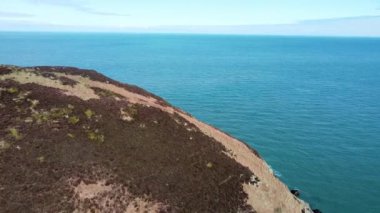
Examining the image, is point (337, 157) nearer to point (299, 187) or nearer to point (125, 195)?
point (299, 187)

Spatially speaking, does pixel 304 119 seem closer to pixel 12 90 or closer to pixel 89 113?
pixel 89 113

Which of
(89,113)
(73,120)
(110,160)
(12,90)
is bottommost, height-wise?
(110,160)

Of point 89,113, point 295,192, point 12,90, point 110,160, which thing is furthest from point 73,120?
point 295,192

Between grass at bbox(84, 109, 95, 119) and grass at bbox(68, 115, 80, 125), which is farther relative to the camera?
grass at bbox(84, 109, 95, 119)

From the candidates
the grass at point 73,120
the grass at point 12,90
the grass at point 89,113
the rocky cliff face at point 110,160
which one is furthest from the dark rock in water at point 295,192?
the grass at point 12,90

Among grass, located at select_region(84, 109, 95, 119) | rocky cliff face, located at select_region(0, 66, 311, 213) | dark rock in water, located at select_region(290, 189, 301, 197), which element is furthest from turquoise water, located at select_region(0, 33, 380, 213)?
grass, located at select_region(84, 109, 95, 119)

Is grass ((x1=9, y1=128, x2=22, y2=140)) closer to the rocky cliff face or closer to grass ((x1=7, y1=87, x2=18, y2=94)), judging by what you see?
the rocky cliff face

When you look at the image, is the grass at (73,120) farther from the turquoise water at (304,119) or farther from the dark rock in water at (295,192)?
the turquoise water at (304,119)

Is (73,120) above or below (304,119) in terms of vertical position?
above

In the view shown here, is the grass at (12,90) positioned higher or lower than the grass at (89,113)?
higher
